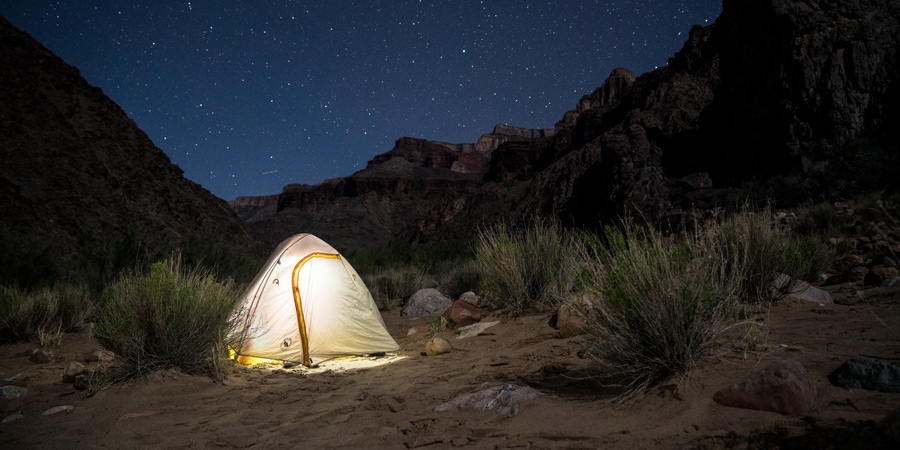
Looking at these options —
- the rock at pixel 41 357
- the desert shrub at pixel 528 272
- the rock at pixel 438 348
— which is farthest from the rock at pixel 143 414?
the desert shrub at pixel 528 272

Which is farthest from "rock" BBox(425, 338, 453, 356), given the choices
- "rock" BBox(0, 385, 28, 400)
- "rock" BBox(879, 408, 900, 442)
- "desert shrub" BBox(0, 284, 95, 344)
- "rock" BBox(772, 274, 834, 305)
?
"desert shrub" BBox(0, 284, 95, 344)

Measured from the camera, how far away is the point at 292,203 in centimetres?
7706

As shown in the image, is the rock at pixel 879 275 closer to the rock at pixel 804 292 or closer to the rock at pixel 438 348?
the rock at pixel 804 292

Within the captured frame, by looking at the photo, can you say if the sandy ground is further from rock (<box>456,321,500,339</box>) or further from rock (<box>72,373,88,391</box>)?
rock (<box>456,321,500,339</box>)

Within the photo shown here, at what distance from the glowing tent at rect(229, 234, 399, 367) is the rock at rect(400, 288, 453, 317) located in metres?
3.46

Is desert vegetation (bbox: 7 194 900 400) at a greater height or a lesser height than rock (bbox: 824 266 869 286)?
greater

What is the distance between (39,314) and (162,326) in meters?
4.57

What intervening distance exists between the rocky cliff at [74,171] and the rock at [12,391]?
9694mm

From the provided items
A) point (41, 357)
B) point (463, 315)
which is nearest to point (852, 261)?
point (463, 315)

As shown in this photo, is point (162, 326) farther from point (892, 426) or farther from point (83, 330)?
point (892, 426)

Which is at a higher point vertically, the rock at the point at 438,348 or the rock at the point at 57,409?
the rock at the point at 57,409

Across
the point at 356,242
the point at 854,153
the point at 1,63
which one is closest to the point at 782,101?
the point at 854,153

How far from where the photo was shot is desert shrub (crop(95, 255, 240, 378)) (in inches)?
191

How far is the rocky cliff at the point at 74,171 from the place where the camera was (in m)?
17.4
